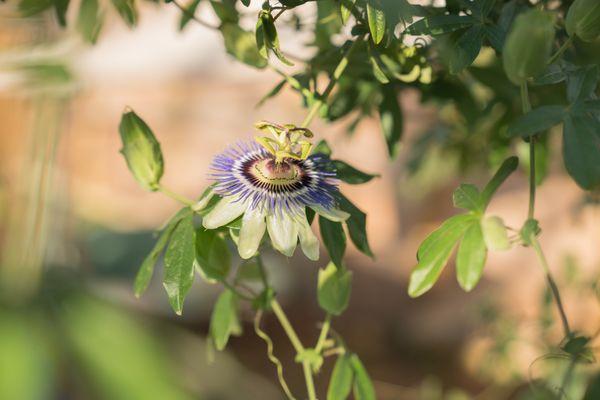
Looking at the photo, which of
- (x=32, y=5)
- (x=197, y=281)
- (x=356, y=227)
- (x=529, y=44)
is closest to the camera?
(x=529, y=44)

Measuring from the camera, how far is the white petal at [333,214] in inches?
19.2

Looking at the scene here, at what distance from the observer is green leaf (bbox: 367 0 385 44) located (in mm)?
463

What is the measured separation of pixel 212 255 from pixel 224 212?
2.9 inches

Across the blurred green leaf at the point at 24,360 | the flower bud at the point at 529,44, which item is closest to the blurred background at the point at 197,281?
the blurred green leaf at the point at 24,360

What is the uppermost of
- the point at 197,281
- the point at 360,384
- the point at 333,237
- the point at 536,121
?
the point at 536,121

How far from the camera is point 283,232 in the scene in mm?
487

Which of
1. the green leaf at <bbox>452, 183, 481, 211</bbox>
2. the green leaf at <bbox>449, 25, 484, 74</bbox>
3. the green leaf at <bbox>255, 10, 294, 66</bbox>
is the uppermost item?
the green leaf at <bbox>449, 25, 484, 74</bbox>

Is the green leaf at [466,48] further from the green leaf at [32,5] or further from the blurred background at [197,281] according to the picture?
the green leaf at [32,5]

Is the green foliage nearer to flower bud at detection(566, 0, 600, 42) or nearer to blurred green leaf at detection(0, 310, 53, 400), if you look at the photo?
flower bud at detection(566, 0, 600, 42)

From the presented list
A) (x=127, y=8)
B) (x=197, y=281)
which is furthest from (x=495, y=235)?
(x=197, y=281)

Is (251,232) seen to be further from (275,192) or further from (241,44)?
(241,44)

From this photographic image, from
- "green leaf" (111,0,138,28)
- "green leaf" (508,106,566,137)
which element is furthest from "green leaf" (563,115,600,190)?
"green leaf" (111,0,138,28)

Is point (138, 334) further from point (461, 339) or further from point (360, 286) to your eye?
point (360, 286)

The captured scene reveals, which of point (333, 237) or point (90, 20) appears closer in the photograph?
point (333, 237)
